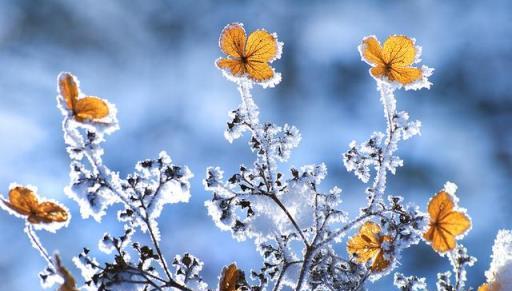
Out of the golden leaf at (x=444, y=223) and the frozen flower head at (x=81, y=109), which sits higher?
the frozen flower head at (x=81, y=109)

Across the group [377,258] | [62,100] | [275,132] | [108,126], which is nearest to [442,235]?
[377,258]

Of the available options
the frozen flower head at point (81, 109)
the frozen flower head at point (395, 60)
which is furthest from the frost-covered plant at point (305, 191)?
the frozen flower head at point (81, 109)

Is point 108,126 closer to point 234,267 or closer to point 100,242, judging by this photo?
point 100,242

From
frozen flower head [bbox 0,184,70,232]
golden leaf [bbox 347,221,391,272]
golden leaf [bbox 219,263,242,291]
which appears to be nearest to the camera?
frozen flower head [bbox 0,184,70,232]

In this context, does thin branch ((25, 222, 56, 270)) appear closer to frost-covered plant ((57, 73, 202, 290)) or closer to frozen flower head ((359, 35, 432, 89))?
frost-covered plant ((57, 73, 202, 290))

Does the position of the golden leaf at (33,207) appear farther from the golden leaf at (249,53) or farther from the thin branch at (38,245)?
the golden leaf at (249,53)

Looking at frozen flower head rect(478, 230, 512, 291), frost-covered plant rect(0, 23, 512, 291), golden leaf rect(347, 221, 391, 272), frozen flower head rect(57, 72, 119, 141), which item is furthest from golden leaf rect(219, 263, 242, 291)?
frozen flower head rect(478, 230, 512, 291)

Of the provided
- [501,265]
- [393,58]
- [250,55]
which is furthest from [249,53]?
[501,265]
